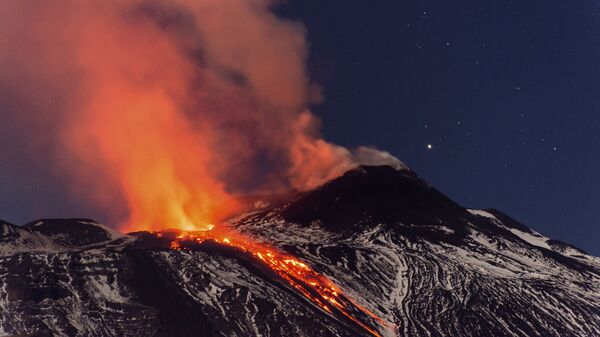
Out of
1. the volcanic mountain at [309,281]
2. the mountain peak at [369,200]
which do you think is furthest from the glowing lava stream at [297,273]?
Result: the mountain peak at [369,200]

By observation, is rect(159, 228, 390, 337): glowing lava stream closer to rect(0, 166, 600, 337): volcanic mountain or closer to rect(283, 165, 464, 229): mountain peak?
rect(0, 166, 600, 337): volcanic mountain

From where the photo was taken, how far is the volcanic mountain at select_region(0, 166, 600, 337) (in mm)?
51844

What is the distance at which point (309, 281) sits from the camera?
2606 inches

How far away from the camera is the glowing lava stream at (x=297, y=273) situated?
59.1 meters

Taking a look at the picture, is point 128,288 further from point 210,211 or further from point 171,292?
point 210,211

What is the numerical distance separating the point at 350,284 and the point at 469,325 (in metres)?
12.2

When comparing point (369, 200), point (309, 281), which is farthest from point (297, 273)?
point (369, 200)

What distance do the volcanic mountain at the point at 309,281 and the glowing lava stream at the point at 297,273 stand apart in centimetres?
23

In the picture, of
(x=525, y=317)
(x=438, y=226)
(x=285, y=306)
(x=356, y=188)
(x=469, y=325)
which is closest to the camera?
(x=285, y=306)

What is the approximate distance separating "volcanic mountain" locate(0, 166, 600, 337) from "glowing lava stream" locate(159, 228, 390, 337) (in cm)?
23

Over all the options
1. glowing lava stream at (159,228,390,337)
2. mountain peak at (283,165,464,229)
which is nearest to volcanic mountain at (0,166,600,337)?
glowing lava stream at (159,228,390,337)

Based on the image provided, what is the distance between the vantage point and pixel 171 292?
56250 mm

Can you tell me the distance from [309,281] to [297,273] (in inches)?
110

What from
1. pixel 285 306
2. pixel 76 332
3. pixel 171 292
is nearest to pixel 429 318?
pixel 285 306
